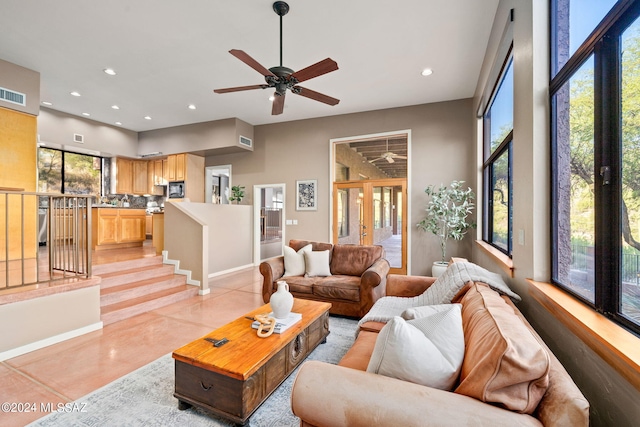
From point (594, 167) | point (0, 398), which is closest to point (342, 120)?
point (594, 167)

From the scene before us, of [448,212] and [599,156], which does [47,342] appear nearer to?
[599,156]

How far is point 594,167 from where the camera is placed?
4.33 ft

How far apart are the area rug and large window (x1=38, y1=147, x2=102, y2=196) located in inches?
249

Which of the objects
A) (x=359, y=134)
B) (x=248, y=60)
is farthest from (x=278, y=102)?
(x=359, y=134)

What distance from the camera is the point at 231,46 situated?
139 inches

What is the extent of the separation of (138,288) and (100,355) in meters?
1.45

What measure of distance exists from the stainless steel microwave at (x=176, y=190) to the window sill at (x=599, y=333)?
715 centimetres

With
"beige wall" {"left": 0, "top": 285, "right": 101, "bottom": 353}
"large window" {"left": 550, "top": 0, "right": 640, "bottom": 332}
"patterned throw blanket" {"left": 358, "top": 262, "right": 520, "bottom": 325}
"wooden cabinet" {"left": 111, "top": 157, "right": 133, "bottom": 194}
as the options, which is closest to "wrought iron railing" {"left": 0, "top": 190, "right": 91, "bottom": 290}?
"beige wall" {"left": 0, "top": 285, "right": 101, "bottom": 353}

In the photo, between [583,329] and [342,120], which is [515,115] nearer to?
[583,329]

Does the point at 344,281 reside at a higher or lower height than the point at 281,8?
lower

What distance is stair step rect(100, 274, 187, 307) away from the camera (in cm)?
358

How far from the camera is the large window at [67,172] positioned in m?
6.19

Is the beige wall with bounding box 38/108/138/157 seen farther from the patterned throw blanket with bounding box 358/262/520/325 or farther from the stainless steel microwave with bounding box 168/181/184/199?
the patterned throw blanket with bounding box 358/262/520/325

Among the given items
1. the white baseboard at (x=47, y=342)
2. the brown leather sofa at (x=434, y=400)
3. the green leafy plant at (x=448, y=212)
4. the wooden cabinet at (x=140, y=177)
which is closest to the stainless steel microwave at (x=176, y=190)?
the wooden cabinet at (x=140, y=177)
